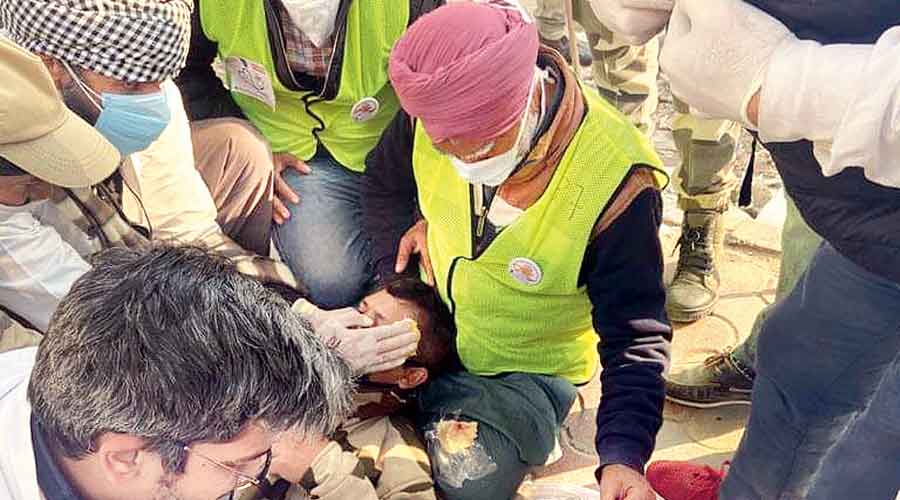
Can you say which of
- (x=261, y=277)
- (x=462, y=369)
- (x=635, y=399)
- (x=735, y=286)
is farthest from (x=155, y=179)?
(x=735, y=286)

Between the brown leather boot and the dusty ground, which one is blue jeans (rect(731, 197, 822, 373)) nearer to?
the dusty ground

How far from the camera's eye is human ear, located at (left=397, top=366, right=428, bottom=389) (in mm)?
2459

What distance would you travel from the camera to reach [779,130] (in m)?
1.48

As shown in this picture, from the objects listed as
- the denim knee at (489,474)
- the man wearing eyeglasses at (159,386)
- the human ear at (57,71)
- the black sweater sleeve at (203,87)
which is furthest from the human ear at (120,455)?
the black sweater sleeve at (203,87)

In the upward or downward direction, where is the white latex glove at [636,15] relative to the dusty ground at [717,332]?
upward

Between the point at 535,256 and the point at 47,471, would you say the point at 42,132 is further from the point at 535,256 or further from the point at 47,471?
the point at 535,256

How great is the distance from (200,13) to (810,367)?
5.08 ft

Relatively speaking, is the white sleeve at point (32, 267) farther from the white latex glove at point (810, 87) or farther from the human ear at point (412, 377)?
the white latex glove at point (810, 87)

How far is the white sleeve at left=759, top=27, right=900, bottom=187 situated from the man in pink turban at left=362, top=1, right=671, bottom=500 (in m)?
0.57

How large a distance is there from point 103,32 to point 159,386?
0.97 m

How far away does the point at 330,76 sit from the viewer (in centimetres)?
256

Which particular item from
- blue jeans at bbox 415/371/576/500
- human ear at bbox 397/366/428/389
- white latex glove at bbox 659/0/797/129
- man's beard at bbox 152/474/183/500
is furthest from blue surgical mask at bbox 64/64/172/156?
white latex glove at bbox 659/0/797/129

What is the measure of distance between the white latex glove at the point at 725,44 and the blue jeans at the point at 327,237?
1354mm

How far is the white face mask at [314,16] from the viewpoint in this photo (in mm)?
2420
